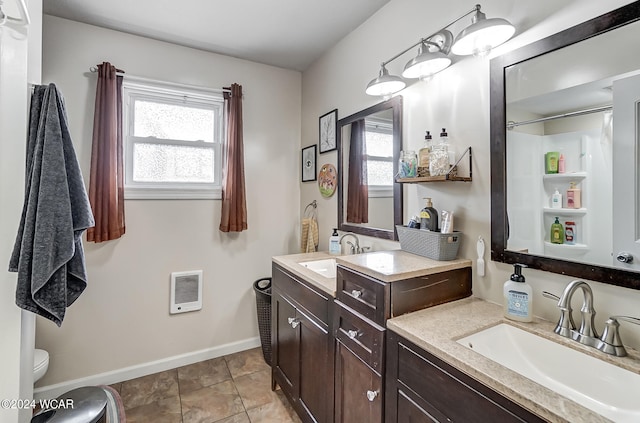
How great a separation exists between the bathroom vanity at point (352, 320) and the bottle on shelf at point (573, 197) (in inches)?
18.1

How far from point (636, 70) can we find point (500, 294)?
0.90 m

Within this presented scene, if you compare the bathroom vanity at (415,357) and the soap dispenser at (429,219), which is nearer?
the bathroom vanity at (415,357)

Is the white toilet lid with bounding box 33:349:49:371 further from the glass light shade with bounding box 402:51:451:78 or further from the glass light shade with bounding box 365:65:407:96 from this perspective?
the glass light shade with bounding box 402:51:451:78

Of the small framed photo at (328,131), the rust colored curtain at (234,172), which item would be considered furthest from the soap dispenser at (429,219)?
the rust colored curtain at (234,172)

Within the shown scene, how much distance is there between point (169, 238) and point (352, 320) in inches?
70.9

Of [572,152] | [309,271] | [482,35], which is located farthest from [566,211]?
[309,271]

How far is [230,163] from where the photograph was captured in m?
2.51

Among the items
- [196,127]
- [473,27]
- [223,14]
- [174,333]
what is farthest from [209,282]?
[473,27]

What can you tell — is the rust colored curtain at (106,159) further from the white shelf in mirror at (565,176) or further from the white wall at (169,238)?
the white shelf in mirror at (565,176)

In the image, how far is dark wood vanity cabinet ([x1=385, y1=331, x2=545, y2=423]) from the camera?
744 mm

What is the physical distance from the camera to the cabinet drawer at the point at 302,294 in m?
1.51

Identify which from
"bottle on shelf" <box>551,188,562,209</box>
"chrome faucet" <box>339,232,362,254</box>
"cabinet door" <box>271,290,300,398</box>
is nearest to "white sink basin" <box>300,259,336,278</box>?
"chrome faucet" <box>339,232,362,254</box>

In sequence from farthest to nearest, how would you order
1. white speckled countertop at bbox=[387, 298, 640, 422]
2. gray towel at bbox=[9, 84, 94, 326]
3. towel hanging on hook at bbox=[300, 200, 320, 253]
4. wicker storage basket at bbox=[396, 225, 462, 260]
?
towel hanging on hook at bbox=[300, 200, 320, 253]
wicker storage basket at bbox=[396, 225, 462, 260]
gray towel at bbox=[9, 84, 94, 326]
white speckled countertop at bbox=[387, 298, 640, 422]

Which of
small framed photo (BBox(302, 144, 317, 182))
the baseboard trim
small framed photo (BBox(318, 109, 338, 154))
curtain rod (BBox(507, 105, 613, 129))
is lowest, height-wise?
the baseboard trim
